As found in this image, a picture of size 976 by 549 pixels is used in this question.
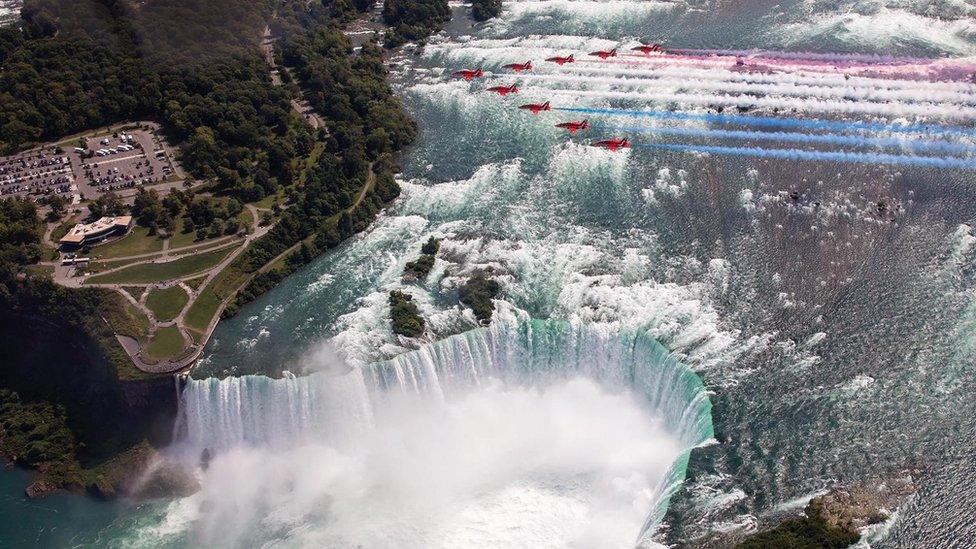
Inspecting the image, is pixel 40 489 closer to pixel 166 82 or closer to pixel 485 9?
pixel 166 82

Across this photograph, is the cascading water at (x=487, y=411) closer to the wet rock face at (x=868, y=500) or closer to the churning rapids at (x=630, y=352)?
the churning rapids at (x=630, y=352)

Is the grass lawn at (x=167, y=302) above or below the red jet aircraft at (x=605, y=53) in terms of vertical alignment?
below

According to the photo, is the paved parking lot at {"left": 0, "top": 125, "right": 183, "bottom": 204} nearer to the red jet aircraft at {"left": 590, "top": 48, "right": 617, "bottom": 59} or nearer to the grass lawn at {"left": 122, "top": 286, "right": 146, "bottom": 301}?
the grass lawn at {"left": 122, "top": 286, "right": 146, "bottom": 301}

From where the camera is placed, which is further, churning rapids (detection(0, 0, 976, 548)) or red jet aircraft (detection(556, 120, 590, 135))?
red jet aircraft (detection(556, 120, 590, 135))

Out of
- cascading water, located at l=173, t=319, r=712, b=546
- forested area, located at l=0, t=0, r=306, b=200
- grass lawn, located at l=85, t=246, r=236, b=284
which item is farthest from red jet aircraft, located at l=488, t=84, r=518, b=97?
cascading water, located at l=173, t=319, r=712, b=546

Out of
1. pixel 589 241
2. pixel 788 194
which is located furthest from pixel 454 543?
pixel 788 194

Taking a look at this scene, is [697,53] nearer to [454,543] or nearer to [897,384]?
[897,384]

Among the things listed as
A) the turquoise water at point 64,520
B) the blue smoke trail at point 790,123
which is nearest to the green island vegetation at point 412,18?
the blue smoke trail at point 790,123
